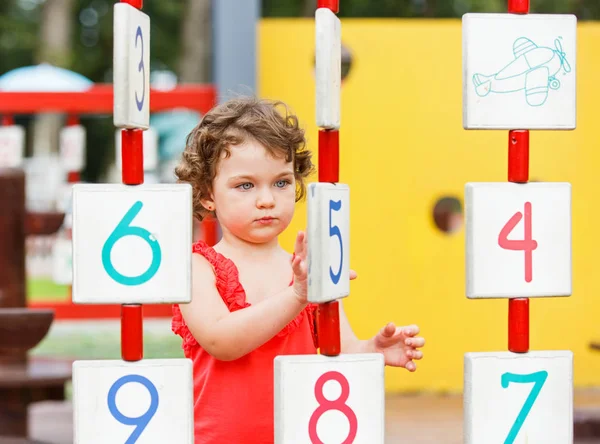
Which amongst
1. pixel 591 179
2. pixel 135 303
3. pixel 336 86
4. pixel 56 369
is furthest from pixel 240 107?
pixel 591 179

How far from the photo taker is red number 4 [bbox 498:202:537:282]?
5.85 ft

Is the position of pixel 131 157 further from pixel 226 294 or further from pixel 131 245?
pixel 226 294

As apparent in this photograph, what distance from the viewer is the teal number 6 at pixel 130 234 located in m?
1.64

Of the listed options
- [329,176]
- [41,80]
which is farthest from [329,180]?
[41,80]

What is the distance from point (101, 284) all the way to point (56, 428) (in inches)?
112

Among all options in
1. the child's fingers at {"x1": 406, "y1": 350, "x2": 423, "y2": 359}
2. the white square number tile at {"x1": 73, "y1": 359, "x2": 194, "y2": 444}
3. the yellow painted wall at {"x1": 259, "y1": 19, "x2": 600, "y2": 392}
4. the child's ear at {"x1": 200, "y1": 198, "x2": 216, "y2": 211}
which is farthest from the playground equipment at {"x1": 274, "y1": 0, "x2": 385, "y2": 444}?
the yellow painted wall at {"x1": 259, "y1": 19, "x2": 600, "y2": 392}

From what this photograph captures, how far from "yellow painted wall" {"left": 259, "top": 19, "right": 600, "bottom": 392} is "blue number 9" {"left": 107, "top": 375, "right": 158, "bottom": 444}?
3.14 m

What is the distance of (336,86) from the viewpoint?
1.68 metres

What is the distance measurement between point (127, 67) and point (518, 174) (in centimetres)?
70

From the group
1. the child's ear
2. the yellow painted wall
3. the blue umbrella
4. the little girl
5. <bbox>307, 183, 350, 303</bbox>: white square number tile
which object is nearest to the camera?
<bbox>307, 183, 350, 303</bbox>: white square number tile

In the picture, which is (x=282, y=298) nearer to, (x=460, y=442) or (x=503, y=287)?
(x=503, y=287)

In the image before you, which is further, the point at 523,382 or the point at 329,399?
the point at 523,382

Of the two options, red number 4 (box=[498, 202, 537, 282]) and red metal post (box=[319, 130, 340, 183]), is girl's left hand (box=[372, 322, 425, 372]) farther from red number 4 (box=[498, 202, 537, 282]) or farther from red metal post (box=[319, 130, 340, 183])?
red metal post (box=[319, 130, 340, 183])

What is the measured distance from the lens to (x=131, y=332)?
173 centimetres
